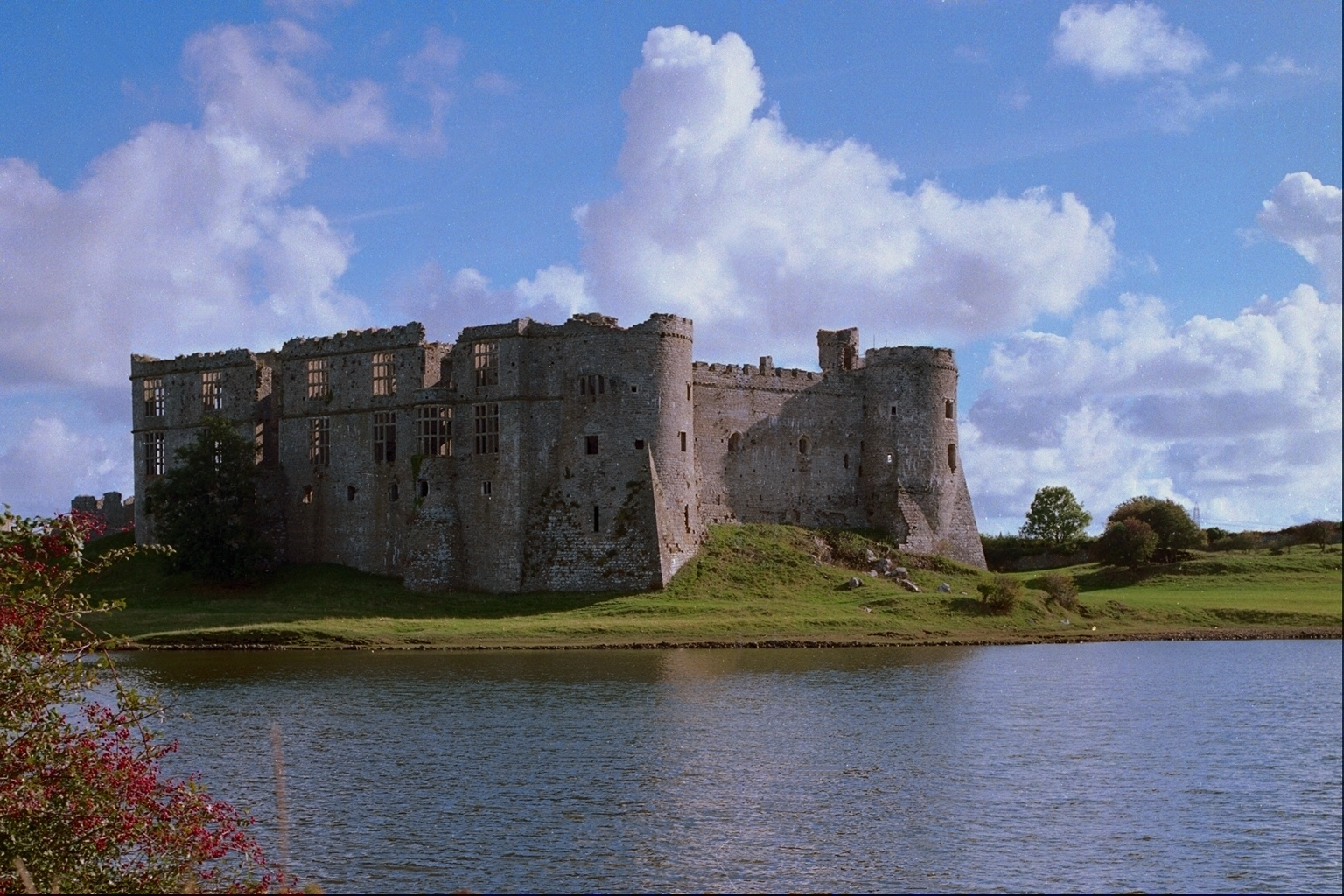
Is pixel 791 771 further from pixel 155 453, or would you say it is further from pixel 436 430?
pixel 155 453

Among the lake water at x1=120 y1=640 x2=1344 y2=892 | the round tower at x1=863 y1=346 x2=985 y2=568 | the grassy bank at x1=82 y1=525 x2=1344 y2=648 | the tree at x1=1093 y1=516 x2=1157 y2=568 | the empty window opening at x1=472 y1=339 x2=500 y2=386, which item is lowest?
the lake water at x1=120 y1=640 x2=1344 y2=892

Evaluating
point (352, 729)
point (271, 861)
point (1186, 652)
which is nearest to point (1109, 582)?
point (1186, 652)

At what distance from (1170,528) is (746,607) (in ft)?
83.3

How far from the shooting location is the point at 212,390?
240 ft

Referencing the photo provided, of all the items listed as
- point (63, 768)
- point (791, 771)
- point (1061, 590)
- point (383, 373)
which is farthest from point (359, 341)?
point (63, 768)

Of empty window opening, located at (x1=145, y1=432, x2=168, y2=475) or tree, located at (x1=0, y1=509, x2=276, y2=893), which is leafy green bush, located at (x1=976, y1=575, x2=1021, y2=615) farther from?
tree, located at (x1=0, y1=509, x2=276, y2=893)

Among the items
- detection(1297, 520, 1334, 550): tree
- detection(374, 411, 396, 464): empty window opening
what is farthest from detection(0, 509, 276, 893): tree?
detection(374, 411, 396, 464): empty window opening

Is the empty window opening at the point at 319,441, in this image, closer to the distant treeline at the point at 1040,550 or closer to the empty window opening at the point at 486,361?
the empty window opening at the point at 486,361

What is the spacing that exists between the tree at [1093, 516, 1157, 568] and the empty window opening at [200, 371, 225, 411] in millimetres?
44184

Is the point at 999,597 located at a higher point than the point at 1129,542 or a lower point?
lower

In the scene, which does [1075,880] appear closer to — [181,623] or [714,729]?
[714,729]

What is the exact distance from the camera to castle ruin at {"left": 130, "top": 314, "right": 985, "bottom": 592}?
63938 mm

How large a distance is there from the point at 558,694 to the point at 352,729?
23.2 ft

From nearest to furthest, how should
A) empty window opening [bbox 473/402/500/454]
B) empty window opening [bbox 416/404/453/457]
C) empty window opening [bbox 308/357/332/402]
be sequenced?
empty window opening [bbox 473/402/500/454]
empty window opening [bbox 416/404/453/457]
empty window opening [bbox 308/357/332/402]
